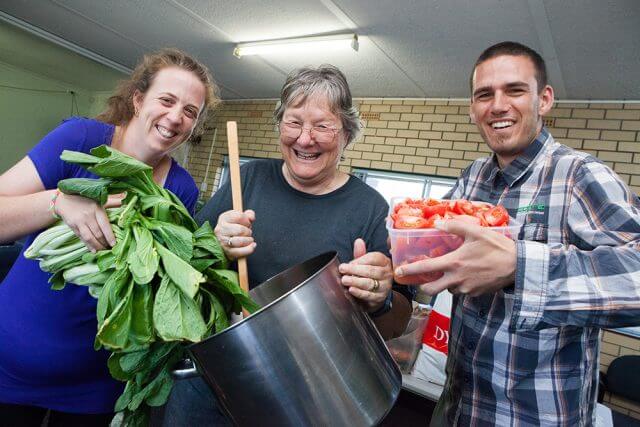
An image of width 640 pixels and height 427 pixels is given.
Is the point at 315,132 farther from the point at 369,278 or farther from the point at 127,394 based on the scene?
the point at 127,394

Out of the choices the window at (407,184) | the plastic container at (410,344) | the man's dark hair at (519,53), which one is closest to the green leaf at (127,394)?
the man's dark hair at (519,53)

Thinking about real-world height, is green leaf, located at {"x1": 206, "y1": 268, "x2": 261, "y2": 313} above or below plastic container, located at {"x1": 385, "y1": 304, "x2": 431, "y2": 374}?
above

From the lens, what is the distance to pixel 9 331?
104 centimetres

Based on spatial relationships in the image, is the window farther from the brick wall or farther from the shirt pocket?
the shirt pocket

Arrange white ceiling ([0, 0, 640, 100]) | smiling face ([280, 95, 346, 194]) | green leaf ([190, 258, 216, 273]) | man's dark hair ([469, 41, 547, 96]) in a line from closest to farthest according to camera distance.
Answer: green leaf ([190, 258, 216, 273]), smiling face ([280, 95, 346, 194]), man's dark hair ([469, 41, 547, 96]), white ceiling ([0, 0, 640, 100])

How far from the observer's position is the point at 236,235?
2.99 ft

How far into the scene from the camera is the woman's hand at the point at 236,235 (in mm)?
908

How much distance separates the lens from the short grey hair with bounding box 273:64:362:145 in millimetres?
1099

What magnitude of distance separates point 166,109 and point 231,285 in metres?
0.67

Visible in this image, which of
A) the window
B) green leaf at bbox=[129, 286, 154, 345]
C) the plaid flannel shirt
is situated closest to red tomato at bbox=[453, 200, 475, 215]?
the plaid flannel shirt

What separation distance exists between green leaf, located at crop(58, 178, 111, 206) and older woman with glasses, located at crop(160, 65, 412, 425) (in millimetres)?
305

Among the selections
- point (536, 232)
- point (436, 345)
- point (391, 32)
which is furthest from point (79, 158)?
point (391, 32)

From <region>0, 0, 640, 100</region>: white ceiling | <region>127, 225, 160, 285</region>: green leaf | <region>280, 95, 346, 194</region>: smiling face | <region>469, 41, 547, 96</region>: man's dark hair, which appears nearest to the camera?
<region>127, 225, 160, 285</region>: green leaf

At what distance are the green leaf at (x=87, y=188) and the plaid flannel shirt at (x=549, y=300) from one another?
0.83 meters
